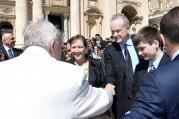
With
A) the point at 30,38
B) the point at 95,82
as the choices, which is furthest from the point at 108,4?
the point at 30,38

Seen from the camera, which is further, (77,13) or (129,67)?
(77,13)

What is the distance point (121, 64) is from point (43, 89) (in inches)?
132

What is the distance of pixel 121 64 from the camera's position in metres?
6.21

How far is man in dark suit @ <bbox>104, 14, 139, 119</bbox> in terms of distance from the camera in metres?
6.16

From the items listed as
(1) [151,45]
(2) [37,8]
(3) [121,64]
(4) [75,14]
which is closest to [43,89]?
(1) [151,45]

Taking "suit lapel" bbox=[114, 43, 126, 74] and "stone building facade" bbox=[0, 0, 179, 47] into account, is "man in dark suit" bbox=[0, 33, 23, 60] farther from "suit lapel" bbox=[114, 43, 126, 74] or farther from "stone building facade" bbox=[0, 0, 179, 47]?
"stone building facade" bbox=[0, 0, 179, 47]

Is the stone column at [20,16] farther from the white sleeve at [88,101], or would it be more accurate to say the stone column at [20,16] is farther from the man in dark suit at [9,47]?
the white sleeve at [88,101]

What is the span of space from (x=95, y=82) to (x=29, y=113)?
12.3 feet

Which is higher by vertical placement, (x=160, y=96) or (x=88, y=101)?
(x=160, y=96)

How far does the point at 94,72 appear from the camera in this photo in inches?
261

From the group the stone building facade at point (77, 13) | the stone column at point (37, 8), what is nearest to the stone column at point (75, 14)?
A: the stone building facade at point (77, 13)

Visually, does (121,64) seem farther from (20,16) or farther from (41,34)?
(20,16)

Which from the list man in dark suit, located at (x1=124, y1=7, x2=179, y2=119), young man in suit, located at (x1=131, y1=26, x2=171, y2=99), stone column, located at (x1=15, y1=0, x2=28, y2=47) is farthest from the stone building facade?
man in dark suit, located at (x1=124, y1=7, x2=179, y2=119)

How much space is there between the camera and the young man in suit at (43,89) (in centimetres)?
294
